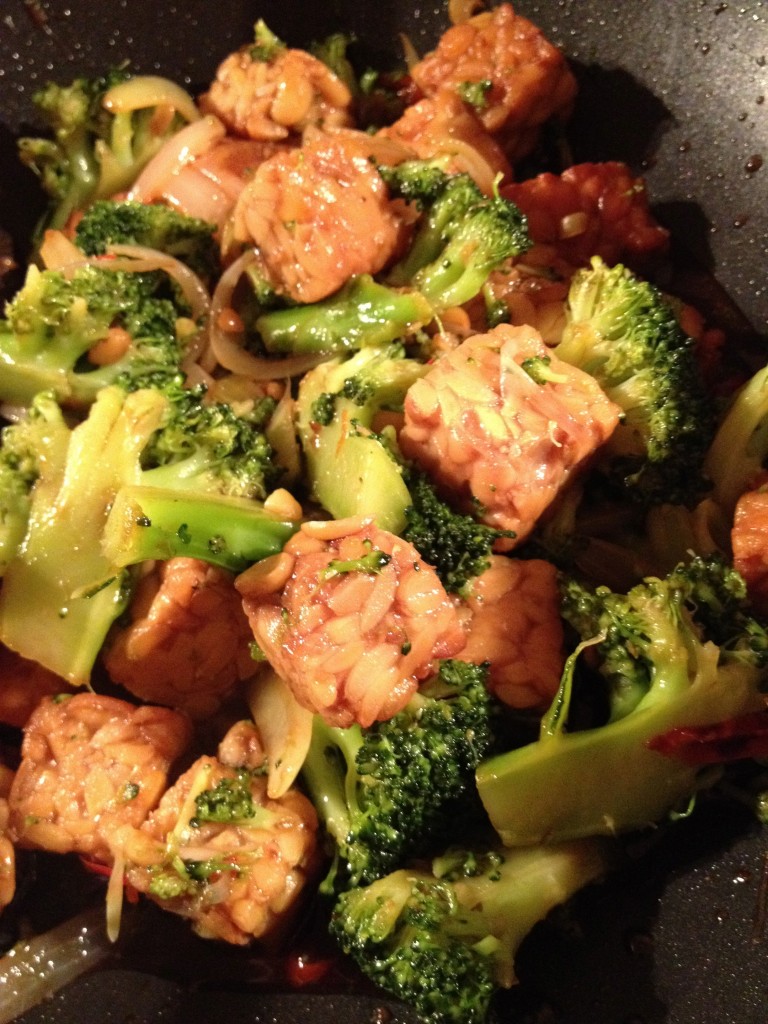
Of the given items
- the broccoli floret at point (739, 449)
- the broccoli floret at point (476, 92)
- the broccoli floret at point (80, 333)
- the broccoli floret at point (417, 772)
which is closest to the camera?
the broccoli floret at point (417, 772)

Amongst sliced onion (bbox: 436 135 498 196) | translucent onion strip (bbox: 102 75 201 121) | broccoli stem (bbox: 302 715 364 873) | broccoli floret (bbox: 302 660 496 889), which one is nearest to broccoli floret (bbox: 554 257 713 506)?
sliced onion (bbox: 436 135 498 196)

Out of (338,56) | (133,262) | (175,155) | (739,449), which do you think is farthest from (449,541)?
(338,56)

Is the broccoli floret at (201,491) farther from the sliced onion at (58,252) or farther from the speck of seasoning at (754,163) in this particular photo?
the speck of seasoning at (754,163)

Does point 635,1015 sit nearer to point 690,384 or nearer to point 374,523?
point 374,523

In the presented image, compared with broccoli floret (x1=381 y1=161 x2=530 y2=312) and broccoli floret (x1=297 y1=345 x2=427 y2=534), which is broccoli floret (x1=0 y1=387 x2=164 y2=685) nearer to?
broccoli floret (x1=297 y1=345 x2=427 y2=534)

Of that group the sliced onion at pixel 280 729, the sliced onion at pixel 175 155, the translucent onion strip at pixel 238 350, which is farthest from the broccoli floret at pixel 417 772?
the sliced onion at pixel 175 155

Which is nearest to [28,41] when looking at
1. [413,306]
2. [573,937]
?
[413,306]
